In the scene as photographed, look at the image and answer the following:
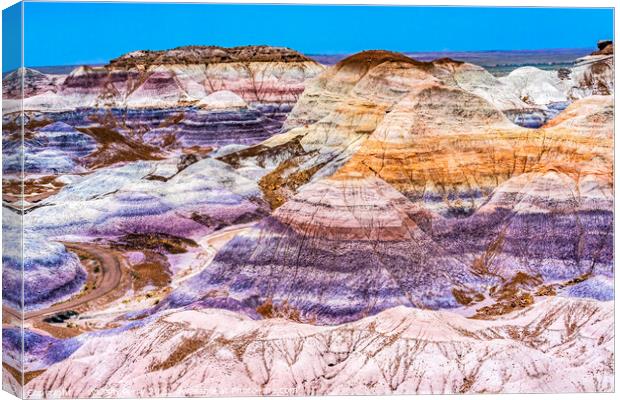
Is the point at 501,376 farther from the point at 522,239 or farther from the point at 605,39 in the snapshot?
the point at 605,39

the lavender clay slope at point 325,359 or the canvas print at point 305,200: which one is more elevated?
the canvas print at point 305,200

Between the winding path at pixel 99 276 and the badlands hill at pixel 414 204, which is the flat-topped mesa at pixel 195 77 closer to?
the badlands hill at pixel 414 204

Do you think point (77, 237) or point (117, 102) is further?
point (117, 102)

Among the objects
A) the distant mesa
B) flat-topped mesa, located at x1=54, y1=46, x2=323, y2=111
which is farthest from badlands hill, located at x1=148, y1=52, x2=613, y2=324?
the distant mesa

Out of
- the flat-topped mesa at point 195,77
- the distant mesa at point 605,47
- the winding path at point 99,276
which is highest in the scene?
the distant mesa at point 605,47

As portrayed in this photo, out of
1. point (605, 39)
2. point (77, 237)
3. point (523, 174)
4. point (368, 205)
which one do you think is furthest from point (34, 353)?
point (605, 39)

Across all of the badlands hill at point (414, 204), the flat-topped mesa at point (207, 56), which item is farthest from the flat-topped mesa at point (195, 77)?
the badlands hill at point (414, 204)
